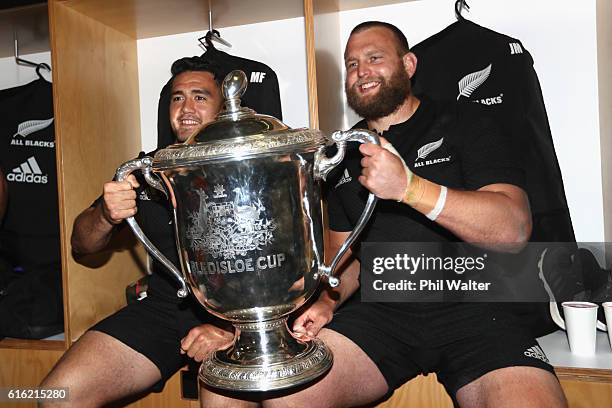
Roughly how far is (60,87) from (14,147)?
1.75ft

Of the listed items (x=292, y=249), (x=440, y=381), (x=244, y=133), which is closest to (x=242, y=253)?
(x=292, y=249)

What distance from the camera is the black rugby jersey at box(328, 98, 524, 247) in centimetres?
129

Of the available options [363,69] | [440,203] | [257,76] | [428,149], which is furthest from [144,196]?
[440,203]

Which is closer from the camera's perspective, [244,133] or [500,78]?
[244,133]

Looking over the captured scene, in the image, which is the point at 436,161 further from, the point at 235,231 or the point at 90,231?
the point at 90,231

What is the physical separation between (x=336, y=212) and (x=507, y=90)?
598mm

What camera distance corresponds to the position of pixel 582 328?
4.34ft

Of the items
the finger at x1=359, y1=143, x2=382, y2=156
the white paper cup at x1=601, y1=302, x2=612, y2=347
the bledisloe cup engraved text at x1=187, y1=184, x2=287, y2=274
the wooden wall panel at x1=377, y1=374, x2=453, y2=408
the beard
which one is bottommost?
the wooden wall panel at x1=377, y1=374, x2=453, y2=408

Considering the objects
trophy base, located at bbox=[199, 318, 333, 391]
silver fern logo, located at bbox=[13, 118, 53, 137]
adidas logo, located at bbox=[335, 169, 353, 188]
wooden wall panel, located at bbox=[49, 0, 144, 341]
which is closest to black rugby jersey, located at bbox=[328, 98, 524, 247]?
adidas logo, located at bbox=[335, 169, 353, 188]

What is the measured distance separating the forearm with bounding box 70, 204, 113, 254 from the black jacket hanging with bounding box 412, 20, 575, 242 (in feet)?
3.13

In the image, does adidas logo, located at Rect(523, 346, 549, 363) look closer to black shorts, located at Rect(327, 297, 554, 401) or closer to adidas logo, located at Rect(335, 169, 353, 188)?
black shorts, located at Rect(327, 297, 554, 401)

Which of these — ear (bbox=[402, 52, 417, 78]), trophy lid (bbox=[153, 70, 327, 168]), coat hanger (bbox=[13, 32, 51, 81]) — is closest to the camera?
trophy lid (bbox=[153, 70, 327, 168])

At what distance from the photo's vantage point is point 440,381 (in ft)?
4.16

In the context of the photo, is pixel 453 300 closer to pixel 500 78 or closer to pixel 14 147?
pixel 500 78
